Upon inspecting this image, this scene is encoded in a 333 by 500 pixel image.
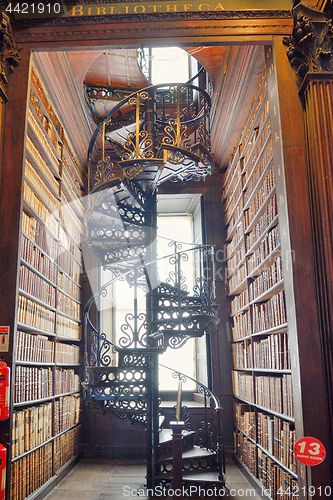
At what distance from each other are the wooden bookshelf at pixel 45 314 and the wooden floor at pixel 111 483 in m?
0.18

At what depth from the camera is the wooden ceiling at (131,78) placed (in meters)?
4.31

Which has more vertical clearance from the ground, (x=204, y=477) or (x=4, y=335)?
(x=4, y=335)

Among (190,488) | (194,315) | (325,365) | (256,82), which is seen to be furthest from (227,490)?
(256,82)

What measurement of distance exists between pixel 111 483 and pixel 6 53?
4.21m

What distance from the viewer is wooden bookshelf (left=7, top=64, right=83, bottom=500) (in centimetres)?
367

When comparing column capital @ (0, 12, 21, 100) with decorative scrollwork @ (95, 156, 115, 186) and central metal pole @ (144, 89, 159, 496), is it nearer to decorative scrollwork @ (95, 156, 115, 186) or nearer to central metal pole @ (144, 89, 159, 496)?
central metal pole @ (144, 89, 159, 496)

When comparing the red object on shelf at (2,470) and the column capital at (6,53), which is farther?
the column capital at (6,53)

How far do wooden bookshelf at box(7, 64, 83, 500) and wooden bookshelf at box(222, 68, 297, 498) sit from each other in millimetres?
1991

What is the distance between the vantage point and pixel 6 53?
2752 millimetres

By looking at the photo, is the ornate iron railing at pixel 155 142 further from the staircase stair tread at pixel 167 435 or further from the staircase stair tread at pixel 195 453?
the staircase stair tread at pixel 195 453

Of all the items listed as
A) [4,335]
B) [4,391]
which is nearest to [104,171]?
[4,335]

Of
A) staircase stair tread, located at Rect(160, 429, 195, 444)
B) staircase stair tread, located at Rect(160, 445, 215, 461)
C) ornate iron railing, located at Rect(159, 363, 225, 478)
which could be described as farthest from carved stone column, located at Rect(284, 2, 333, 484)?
staircase stair tread, located at Rect(160, 429, 195, 444)

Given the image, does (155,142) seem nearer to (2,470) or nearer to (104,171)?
(104,171)

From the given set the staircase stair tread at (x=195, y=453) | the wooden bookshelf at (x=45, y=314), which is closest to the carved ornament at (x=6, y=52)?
the wooden bookshelf at (x=45, y=314)
